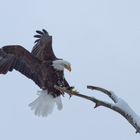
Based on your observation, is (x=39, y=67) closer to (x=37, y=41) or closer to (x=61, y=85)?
(x=61, y=85)

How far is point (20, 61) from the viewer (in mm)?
6586

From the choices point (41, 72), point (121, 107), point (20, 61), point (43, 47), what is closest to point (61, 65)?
point (41, 72)

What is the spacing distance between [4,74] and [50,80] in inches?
32.8

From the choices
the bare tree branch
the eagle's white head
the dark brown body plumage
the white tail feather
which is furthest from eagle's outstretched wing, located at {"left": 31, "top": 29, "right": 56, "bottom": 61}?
the bare tree branch

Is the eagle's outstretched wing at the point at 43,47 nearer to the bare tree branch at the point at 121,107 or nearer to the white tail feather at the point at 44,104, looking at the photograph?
the white tail feather at the point at 44,104

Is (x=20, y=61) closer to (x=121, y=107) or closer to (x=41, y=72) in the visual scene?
(x=41, y=72)

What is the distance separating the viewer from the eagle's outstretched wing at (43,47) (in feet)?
23.7

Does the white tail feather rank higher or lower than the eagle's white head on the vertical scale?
lower

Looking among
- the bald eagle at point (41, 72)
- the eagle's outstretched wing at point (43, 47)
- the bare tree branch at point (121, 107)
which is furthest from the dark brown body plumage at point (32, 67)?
the bare tree branch at point (121, 107)

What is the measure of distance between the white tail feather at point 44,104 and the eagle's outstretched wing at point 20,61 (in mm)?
189

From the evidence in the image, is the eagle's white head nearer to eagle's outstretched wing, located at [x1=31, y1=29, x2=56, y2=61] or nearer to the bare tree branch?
eagle's outstretched wing, located at [x1=31, y1=29, x2=56, y2=61]

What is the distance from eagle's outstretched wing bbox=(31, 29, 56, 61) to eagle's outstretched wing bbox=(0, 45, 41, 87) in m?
0.47

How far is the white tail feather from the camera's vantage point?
6.64 meters

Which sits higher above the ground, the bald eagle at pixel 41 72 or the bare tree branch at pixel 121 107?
the bald eagle at pixel 41 72
